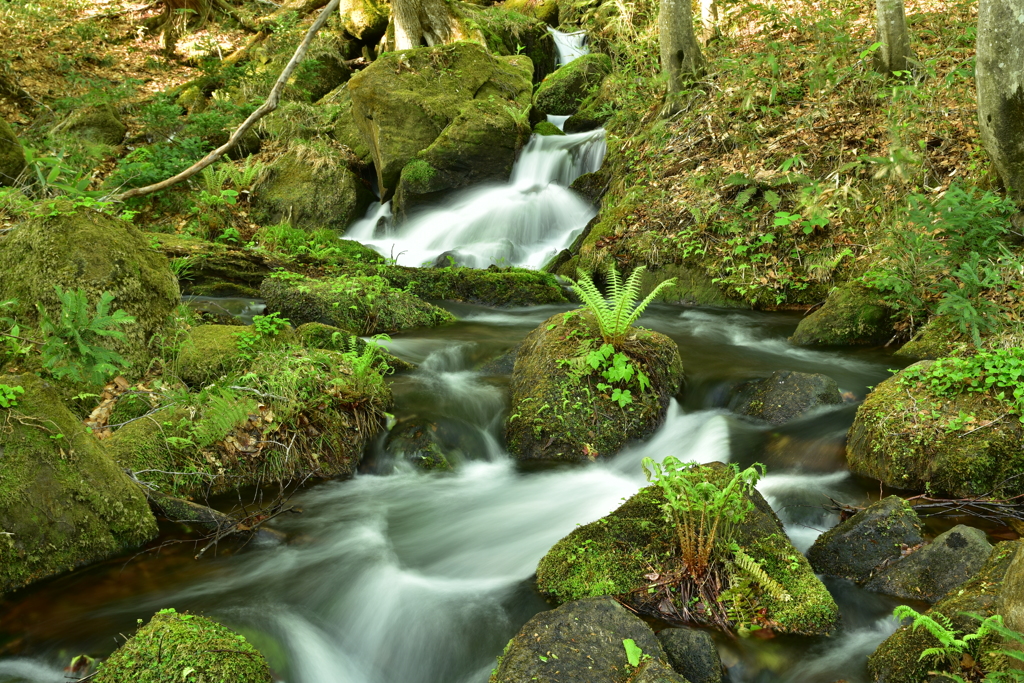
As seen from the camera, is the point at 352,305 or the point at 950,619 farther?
the point at 352,305

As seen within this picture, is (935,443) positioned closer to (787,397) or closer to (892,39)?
(787,397)

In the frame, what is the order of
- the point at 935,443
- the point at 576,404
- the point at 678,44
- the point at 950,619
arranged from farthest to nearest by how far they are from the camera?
the point at 678,44
the point at 576,404
the point at 935,443
the point at 950,619

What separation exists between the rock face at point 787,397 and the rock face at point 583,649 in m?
3.21

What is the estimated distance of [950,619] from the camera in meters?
2.94

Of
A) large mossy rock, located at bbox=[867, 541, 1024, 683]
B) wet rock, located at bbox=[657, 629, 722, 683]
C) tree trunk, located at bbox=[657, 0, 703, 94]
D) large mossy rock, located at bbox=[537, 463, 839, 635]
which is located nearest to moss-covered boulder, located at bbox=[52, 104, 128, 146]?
tree trunk, located at bbox=[657, 0, 703, 94]

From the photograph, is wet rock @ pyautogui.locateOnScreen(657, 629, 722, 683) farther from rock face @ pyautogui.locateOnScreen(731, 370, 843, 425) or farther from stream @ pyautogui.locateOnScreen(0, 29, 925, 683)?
rock face @ pyautogui.locateOnScreen(731, 370, 843, 425)

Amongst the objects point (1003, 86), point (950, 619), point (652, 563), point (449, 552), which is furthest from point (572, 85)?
point (950, 619)

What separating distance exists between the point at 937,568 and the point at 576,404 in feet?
9.13

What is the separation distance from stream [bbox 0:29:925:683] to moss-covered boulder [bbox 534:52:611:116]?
26.5 ft

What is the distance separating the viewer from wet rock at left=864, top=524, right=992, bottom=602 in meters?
3.57

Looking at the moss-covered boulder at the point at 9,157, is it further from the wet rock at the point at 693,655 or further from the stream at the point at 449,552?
Answer: the wet rock at the point at 693,655

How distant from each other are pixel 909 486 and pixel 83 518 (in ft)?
17.3

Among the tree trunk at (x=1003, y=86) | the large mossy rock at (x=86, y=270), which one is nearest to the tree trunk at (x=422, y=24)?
the large mossy rock at (x=86, y=270)

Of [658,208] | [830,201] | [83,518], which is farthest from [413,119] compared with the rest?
[83,518]
